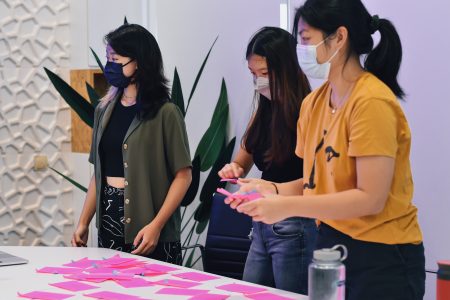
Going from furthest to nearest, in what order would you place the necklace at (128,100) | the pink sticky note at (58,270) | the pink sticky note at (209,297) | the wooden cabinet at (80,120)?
the wooden cabinet at (80,120)
the necklace at (128,100)
the pink sticky note at (58,270)
the pink sticky note at (209,297)

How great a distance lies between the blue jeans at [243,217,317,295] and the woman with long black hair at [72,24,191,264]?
1.85ft

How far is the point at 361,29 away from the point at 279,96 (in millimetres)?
659

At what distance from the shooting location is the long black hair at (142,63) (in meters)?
2.82

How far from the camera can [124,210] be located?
109 inches

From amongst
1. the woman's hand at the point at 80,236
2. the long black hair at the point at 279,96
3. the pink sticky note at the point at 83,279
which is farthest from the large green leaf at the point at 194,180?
the pink sticky note at the point at 83,279

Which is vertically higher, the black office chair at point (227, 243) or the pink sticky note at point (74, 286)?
the pink sticky note at point (74, 286)

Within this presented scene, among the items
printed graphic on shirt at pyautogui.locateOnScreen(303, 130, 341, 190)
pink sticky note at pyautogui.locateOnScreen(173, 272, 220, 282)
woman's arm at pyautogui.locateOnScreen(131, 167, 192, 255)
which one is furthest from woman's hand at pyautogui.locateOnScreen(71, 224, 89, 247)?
printed graphic on shirt at pyautogui.locateOnScreen(303, 130, 341, 190)

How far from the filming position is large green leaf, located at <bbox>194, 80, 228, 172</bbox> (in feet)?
12.7

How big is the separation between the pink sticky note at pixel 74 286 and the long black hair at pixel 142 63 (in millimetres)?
943

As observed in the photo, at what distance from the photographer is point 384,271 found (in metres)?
1.70

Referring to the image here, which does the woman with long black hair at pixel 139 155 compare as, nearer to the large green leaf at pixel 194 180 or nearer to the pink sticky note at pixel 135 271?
the pink sticky note at pixel 135 271

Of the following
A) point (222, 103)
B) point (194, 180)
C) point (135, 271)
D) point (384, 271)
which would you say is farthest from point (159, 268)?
point (222, 103)

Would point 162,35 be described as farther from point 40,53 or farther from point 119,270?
point 119,270

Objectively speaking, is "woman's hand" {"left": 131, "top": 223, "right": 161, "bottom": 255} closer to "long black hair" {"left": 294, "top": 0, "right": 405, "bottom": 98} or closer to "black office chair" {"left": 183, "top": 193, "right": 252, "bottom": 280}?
"black office chair" {"left": 183, "top": 193, "right": 252, "bottom": 280}
